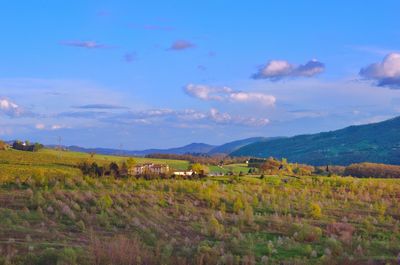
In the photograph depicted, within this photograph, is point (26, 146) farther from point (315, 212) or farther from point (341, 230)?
point (341, 230)

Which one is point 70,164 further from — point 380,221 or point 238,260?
point 238,260

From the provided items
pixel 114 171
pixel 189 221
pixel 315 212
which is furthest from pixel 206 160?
pixel 189 221

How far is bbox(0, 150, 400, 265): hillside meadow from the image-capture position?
22125 millimetres

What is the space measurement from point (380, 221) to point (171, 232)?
599 inches

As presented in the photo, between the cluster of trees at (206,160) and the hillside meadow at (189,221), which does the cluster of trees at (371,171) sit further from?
the hillside meadow at (189,221)

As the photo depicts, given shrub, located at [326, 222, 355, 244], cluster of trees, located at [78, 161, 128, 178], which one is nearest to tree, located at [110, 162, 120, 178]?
cluster of trees, located at [78, 161, 128, 178]

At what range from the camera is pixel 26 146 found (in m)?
83.2

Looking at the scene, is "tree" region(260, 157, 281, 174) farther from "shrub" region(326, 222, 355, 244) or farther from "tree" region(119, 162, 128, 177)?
"shrub" region(326, 222, 355, 244)

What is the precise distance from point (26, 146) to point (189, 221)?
55647 mm

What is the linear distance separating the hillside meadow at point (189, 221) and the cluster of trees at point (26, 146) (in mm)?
29023

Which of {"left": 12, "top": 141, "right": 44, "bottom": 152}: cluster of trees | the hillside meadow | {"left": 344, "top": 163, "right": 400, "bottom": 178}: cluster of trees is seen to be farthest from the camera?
{"left": 344, "top": 163, "right": 400, "bottom": 178}: cluster of trees

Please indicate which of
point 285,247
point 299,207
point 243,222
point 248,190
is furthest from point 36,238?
point 248,190

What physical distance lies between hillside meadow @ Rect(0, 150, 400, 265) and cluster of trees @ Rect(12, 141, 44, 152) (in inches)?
1143

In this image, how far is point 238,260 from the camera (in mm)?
22172
